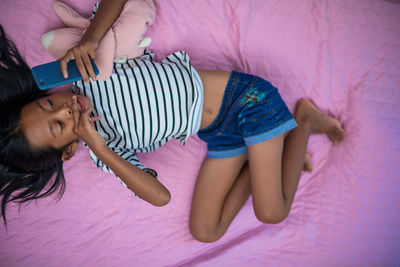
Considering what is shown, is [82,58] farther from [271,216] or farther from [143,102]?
[271,216]

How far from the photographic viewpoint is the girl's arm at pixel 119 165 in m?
0.81

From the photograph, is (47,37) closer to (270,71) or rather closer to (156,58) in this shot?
(156,58)

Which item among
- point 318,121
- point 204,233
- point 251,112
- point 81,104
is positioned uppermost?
point 81,104

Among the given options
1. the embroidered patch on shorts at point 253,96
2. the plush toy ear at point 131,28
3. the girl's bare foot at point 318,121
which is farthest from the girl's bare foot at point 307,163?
the plush toy ear at point 131,28

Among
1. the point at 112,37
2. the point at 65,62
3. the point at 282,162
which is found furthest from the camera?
the point at 282,162

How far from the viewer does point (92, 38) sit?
824mm

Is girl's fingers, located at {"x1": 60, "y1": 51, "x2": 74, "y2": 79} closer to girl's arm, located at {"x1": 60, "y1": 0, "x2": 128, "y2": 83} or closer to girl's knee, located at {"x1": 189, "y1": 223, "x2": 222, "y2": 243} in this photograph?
girl's arm, located at {"x1": 60, "y1": 0, "x2": 128, "y2": 83}

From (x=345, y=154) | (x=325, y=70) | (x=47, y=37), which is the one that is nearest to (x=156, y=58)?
Answer: (x=47, y=37)

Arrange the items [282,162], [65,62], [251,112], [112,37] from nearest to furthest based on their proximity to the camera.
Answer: [65,62] < [112,37] < [251,112] < [282,162]

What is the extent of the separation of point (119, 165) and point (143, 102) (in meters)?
0.21

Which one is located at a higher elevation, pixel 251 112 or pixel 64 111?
pixel 64 111

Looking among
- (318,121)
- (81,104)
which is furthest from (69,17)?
(318,121)

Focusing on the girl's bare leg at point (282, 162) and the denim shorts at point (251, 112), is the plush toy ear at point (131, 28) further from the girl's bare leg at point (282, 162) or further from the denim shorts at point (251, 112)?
the girl's bare leg at point (282, 162)

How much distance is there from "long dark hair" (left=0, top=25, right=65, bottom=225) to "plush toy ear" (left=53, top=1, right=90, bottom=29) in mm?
199
